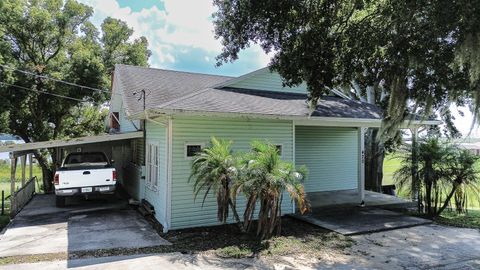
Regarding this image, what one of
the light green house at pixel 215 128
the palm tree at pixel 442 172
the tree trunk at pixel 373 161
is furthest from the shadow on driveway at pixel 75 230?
the tree trunk at pixel 373 161

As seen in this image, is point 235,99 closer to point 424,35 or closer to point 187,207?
point 187,207

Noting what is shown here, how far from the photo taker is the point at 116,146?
53.5ft

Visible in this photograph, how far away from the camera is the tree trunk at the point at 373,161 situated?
54.5 ft

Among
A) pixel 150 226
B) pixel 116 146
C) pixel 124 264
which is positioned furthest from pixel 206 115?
pixel 116 146

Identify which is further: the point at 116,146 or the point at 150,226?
the point at 116,146

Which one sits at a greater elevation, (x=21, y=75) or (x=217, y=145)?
(x=21, y=75)

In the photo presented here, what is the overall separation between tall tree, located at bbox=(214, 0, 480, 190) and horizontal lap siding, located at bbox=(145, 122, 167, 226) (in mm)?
2763

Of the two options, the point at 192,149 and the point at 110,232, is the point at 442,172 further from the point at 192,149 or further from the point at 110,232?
the point at 110,232

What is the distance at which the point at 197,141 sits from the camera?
8820 millimetres

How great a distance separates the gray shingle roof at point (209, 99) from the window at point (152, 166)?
129 centimetres

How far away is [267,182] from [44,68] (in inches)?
642

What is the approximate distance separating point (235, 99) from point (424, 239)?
5.96 metres

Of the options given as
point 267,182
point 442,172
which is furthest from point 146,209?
point 442,172

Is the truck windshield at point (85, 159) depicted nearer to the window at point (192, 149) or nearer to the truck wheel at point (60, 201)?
the truck wheel at point (60, 201)
